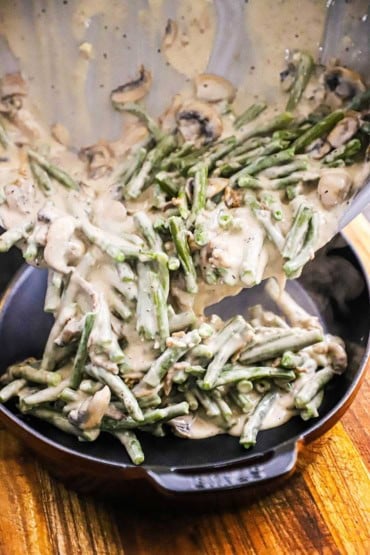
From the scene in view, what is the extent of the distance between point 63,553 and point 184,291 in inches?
28.7

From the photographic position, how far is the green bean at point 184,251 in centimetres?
193

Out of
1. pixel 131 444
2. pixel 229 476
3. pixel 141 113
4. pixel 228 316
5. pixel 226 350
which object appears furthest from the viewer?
pixel 228 316

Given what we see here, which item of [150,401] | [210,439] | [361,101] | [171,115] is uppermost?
[361,101]

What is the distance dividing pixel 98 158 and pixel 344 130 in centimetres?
70

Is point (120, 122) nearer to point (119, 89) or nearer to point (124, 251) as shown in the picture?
point (119, 89)

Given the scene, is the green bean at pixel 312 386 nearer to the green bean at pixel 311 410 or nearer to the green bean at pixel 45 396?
the green bean at pixel 311 410

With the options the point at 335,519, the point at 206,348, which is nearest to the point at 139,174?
the point at 206,348

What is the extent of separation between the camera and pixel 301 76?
6.61ft

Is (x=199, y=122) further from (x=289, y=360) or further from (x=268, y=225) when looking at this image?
(x=289, y=360)

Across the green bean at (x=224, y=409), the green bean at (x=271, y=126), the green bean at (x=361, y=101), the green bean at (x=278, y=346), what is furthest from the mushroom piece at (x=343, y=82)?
the green bean at (x=224, y=409)

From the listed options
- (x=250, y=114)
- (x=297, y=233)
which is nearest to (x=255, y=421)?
(x=297, y=233)

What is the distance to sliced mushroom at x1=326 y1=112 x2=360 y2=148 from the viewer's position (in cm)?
192

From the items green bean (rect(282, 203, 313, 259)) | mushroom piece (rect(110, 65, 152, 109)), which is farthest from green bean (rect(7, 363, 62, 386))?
mushroom piece (rect(110, 65, 152, 109))

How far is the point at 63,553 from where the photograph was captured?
192cm
